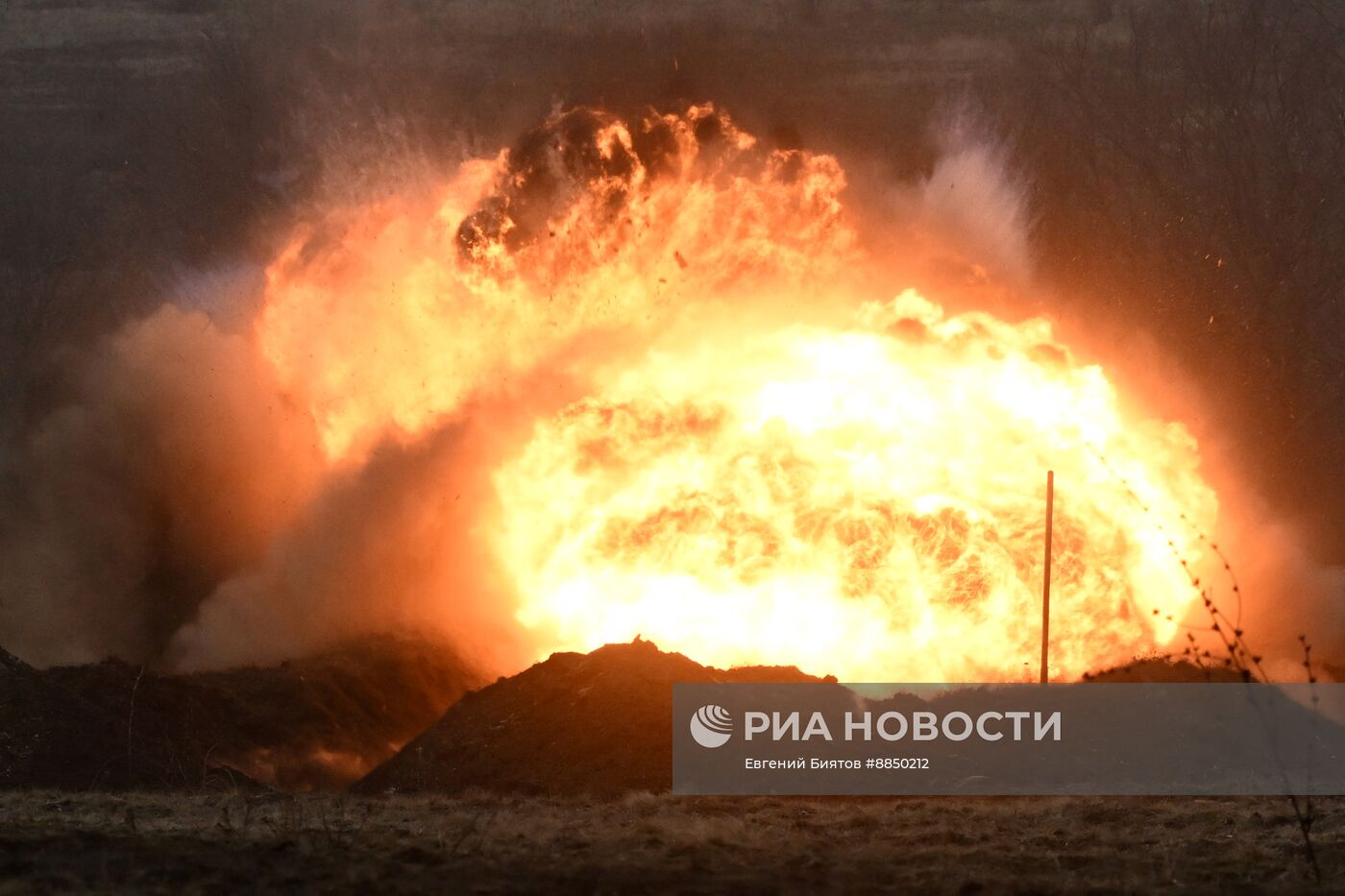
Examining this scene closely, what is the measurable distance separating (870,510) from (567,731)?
27.8 feet

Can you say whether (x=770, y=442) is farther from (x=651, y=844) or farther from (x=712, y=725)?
(x=651, y=844)

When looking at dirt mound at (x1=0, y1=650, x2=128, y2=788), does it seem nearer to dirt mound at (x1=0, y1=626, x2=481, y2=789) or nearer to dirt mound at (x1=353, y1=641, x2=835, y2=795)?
dirt mound at (x1=0, y1=626, x2=481, y2=789)

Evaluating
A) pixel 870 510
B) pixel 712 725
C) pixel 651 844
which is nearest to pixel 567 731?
pixel 712 725

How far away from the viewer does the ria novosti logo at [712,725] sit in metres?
28.8

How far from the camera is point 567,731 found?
2988cm

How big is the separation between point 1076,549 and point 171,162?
62042mm

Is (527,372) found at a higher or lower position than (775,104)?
lower

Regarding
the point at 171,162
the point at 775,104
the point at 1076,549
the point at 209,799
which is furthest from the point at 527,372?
the point at 171,162

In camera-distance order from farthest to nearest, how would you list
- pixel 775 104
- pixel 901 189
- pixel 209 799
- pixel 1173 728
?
1. pixel 775 104
2. pixel 901 189
3. pixel 1173 728
4. pixel 209 799

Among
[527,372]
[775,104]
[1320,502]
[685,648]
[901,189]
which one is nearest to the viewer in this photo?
[685,648]

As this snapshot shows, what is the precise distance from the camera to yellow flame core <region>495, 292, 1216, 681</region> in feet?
111

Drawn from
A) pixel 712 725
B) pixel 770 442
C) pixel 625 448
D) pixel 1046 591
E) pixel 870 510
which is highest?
pixel 770 442

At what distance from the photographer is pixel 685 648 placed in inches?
1342

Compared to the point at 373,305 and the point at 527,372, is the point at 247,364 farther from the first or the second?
the point at 527,372
